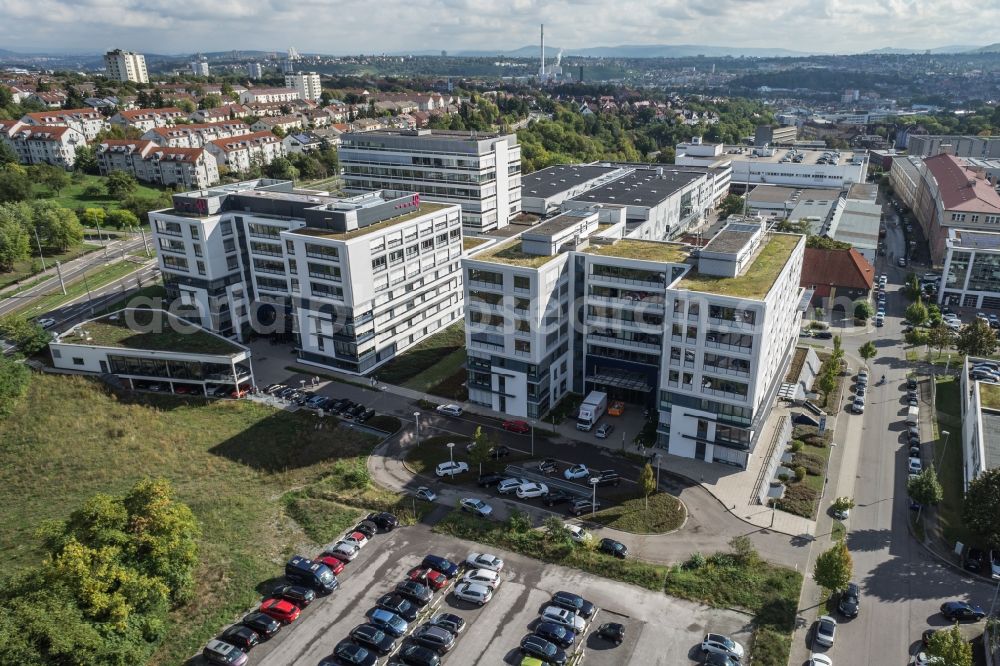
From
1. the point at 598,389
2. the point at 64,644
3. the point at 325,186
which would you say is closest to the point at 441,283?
the point at 598,389

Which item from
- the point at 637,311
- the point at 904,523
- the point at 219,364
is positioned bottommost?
the point at 904,523

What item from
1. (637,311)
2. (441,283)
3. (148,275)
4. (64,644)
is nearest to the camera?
(64,644)

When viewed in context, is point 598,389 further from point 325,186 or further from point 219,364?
point 325,186

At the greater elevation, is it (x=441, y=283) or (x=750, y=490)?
(x=441, y=283)

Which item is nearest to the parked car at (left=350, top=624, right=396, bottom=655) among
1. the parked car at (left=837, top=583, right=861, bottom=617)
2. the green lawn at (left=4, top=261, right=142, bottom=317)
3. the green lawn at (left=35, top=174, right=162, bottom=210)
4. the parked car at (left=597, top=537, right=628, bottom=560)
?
the parked car at (left=597, top=537, right=628, bottom=560)

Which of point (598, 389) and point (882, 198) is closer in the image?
point (598, 389)

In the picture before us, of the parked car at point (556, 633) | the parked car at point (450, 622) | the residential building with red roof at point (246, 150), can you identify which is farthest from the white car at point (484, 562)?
the residential building with red roof at point (246, 150)
